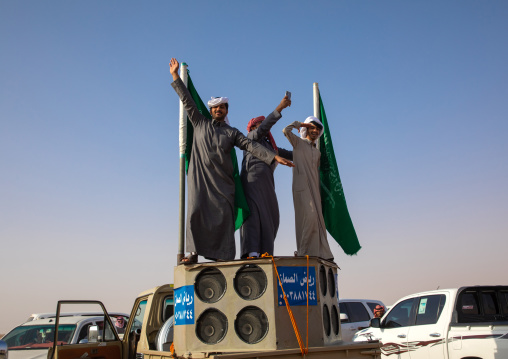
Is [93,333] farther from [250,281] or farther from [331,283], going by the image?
[331,283]

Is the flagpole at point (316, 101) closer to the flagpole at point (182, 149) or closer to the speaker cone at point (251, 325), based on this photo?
the flagpole at point (182, 149)

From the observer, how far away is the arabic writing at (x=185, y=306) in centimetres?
475

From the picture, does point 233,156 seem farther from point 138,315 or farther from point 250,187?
point 138,315

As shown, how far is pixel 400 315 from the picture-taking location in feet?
28.7

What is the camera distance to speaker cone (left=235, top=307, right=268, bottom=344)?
4539 mm

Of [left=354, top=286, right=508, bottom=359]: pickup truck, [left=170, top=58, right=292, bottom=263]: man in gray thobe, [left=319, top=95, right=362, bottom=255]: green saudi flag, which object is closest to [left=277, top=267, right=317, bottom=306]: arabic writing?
[left=170, top=58, right=292, bottom=263]: man in gray thobe

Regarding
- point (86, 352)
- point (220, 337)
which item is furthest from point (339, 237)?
point (86, 352)

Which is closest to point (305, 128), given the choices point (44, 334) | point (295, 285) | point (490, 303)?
point (295, 285)

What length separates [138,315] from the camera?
6875mm

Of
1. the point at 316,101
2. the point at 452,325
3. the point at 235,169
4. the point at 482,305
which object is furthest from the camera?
the point at 482,305

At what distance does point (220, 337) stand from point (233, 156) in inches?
89.6

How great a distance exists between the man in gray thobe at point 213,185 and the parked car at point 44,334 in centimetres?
448

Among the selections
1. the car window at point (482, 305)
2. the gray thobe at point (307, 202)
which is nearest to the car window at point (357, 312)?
the car window at point (482, 305)

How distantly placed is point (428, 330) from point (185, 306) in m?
4.47
